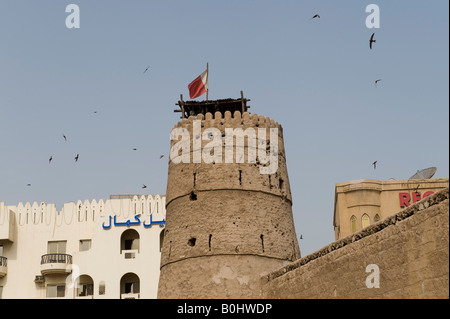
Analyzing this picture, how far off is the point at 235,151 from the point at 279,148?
60.9 inches

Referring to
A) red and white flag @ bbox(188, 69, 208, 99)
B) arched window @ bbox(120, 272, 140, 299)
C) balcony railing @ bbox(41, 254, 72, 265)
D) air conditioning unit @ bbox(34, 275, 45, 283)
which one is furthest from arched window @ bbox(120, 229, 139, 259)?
red and white flag @ bbox(188, 69, 208, 99)

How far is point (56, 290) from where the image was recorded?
36.1 meters

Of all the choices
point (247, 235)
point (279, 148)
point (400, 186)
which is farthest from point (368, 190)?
point (247, 235)

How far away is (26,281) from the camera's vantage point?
36.2 m

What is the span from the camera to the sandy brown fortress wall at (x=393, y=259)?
1030cm

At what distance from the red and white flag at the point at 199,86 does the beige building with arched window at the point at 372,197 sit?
6382 mm

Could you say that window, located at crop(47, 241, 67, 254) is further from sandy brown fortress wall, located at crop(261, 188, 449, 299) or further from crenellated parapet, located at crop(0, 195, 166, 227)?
sandy brown fortress wall, located at crop(261, 188, 449, 299)

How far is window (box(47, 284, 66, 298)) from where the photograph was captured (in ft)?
117

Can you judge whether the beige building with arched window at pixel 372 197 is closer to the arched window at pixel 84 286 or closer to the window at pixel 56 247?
the arched window at pixel 84 286

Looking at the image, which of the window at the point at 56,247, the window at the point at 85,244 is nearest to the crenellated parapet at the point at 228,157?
the window at the point at 85,244

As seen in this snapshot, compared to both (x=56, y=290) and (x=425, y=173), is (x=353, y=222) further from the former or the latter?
(x=56, y=290)

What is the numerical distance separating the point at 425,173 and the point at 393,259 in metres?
15.2

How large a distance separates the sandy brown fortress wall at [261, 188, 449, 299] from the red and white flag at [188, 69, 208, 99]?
882cm
